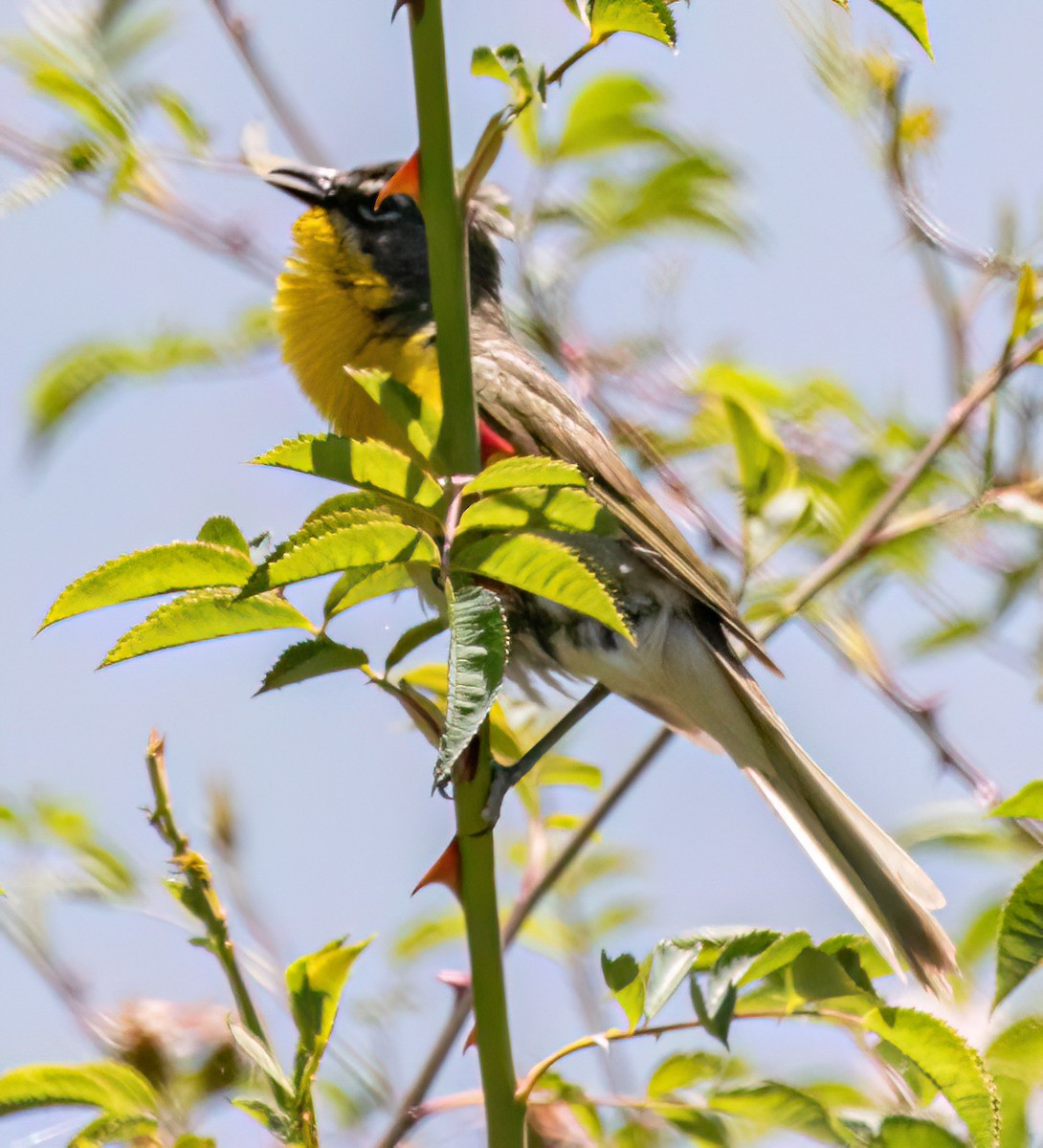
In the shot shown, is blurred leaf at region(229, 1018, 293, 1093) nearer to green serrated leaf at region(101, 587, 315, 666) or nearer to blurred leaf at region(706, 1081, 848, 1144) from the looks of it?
green serrated leaf at region(101, 587, 315, 666)

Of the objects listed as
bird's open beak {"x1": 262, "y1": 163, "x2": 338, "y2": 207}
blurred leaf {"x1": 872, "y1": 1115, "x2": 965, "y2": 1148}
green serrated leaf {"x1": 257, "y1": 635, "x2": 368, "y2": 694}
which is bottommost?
blurred leaf {"x1": 872, "y1": 1115, "x2": 965, "y2": 1148}

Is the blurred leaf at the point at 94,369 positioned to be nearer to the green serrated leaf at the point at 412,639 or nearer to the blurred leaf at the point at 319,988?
the green serrated leaf at the point at 412,639

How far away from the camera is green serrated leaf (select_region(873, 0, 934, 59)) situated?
1345 millimetres

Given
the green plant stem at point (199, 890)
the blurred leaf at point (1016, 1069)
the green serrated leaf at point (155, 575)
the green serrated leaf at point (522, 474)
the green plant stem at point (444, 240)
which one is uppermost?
the green plant stem at point (444, 240)

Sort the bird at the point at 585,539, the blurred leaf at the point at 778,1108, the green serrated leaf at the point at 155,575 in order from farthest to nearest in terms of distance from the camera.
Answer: the bird at the point at 585,539 < the blurred leaf at the point at 778,1108 < the green serrated leaf at the point at 155,575

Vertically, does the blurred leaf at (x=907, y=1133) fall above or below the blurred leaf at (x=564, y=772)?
below

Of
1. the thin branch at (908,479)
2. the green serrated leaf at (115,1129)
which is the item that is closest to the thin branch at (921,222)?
the thin branch at (908,479)

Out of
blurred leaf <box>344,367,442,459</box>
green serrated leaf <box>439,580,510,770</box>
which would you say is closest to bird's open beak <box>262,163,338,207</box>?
blurred leaf <box>344,367,442,459</box>

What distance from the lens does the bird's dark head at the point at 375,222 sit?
332 centimetres

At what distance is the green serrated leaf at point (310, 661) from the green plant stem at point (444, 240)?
0.23 m

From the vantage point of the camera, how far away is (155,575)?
1.44 metres

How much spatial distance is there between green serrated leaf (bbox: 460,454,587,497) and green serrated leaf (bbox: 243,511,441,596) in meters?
0.08

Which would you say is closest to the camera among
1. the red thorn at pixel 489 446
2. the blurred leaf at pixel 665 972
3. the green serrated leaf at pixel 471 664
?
the green serrated leaf at pixel 471 664

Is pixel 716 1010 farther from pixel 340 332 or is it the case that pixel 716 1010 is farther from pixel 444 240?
pixel 340 332
